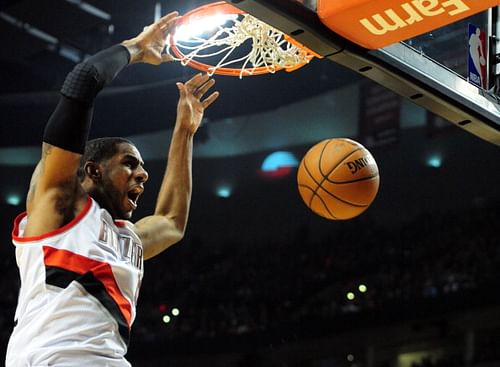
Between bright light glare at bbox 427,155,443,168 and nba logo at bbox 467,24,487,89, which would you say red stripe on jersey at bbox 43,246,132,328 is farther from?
bright light glare at bbox 427,155,443,168

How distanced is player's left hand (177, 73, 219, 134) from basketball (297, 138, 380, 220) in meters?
1.01

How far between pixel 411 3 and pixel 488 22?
1022 millimetres

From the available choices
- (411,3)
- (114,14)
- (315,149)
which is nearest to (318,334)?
(114,14)

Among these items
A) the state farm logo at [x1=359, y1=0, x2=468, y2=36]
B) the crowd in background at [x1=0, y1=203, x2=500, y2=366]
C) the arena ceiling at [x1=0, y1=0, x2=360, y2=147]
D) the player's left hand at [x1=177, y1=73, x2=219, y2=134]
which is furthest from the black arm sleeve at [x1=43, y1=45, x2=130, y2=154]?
the crowd in background at [x1=0, y1=203, x2=500, y2=366]

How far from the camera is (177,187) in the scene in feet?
10.7

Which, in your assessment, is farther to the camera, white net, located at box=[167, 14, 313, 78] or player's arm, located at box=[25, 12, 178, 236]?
white net, located at box=[167, 14, 313, 78]

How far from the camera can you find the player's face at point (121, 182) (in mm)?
2732

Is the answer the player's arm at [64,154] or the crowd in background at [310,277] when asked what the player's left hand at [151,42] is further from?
the crowd in background at [310,277]

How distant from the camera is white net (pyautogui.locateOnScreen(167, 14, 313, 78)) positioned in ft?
12.4

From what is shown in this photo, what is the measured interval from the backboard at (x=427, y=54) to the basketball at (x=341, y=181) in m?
0.60

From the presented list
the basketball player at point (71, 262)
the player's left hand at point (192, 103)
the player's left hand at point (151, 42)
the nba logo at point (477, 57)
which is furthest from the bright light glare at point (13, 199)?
the basketball player at point (71, 262)

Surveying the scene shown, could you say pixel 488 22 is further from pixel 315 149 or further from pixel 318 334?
pixel 318 334

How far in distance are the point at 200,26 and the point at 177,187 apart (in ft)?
3.58

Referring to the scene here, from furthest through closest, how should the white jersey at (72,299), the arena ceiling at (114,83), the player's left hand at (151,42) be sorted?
the arena ceiling at (114,83) → the player's left hand at (151,42) → the white jersey at (72,299)
